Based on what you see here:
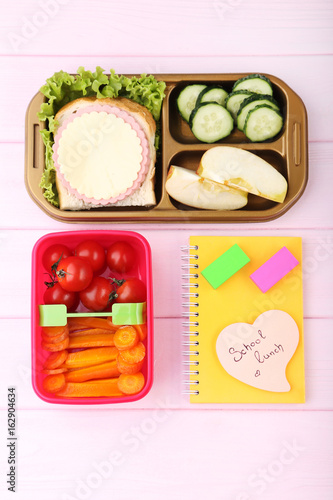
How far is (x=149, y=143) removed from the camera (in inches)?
49.6

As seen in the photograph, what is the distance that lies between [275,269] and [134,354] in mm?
458

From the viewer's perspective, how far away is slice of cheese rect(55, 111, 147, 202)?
1.24 m

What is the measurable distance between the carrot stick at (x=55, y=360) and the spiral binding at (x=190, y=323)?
338 millimetres

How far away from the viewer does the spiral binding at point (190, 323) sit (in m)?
1.29

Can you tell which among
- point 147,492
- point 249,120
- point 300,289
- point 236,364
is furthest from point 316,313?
point 147,492

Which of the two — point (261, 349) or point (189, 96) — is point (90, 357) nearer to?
point (261, 349)

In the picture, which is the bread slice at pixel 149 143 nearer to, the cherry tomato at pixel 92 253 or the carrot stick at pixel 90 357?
the cherry tomato at pixel 92 253

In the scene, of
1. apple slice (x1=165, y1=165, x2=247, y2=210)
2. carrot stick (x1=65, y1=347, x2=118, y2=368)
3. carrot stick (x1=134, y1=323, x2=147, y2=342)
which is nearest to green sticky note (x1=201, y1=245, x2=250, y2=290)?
apple slice (x1=165, y1=165, x2=247, y2=210)

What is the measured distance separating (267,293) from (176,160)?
463mm

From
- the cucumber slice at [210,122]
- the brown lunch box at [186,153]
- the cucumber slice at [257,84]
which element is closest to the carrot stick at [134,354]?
Result: the brown lunch box at [186,153]

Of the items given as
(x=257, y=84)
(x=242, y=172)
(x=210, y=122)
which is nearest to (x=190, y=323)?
(x=242, y=172)

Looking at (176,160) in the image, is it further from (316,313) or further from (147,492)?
(147,492)

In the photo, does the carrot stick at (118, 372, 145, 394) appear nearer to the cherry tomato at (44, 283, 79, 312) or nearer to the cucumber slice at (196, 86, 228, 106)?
the cherry tomato at (44, 283, 79, 312)

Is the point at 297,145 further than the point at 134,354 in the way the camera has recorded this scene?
Yes
